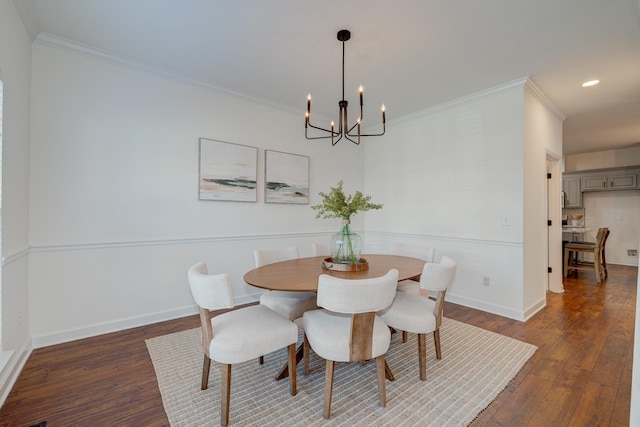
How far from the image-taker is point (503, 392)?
1.84 metres

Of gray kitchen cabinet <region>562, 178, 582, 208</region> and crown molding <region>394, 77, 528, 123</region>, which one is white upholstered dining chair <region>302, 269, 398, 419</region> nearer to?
crown molding <region>394, 77, 528, 123</region>

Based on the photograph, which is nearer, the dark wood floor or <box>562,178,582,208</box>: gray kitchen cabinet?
the dark wood floor

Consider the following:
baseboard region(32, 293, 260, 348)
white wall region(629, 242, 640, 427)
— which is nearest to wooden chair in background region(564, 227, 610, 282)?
white wall region(629, 242, 640, 427)

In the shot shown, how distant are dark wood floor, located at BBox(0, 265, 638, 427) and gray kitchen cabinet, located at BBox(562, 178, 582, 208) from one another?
4631 millimetres

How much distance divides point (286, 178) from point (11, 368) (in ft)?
9.78

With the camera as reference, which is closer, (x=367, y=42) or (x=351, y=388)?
(x=351, y=388)

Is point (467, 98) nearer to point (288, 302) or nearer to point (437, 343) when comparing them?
point (437, 343)

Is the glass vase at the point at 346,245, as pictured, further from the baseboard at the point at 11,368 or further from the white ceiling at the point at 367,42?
the baseboard at the point at 11,368

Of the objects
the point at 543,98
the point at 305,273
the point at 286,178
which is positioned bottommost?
the point at 305,273

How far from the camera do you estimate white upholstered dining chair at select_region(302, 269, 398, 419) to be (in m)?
1.48

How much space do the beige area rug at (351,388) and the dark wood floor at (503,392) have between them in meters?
0.10

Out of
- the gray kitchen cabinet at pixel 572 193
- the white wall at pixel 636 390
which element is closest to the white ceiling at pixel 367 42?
the white wall at pixel 636 390

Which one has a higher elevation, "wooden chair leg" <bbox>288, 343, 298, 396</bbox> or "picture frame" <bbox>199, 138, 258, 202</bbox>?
"picture frame" <bbox>199, 138, 258, 202</bbox>

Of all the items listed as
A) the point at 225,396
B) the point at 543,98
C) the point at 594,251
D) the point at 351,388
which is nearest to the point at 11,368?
the point at 225,396
